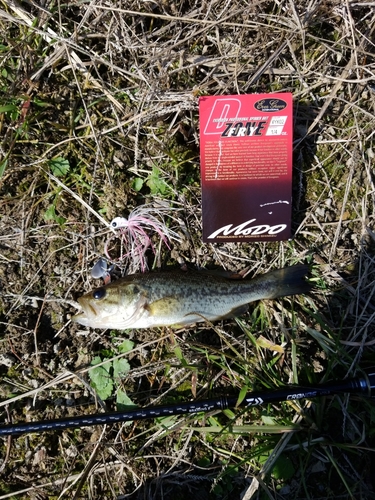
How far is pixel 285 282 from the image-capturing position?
3.06 m

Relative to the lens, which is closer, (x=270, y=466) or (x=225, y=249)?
(x=270, y=466)

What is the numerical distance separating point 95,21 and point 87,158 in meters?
1.11

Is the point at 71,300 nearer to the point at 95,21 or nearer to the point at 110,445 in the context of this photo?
the point at 110,445

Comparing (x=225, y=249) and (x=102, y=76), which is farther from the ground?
(x=102, y=76)

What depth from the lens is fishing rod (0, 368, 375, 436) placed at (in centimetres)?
284

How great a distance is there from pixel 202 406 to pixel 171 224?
1439mm

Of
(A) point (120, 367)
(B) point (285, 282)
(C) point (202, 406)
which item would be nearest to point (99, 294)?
(A) point (120, 367)

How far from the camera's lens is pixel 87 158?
336 cm

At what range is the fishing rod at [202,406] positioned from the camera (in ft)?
9.31

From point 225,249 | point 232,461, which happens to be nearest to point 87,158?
point 225,249

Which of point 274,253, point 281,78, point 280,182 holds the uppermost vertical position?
point 281,78

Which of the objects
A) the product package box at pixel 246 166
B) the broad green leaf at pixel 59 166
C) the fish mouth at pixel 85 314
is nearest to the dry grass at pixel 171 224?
the broad green leaf at pixel 59 166

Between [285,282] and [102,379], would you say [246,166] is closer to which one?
[285,282]

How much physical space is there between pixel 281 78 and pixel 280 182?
86 cm
